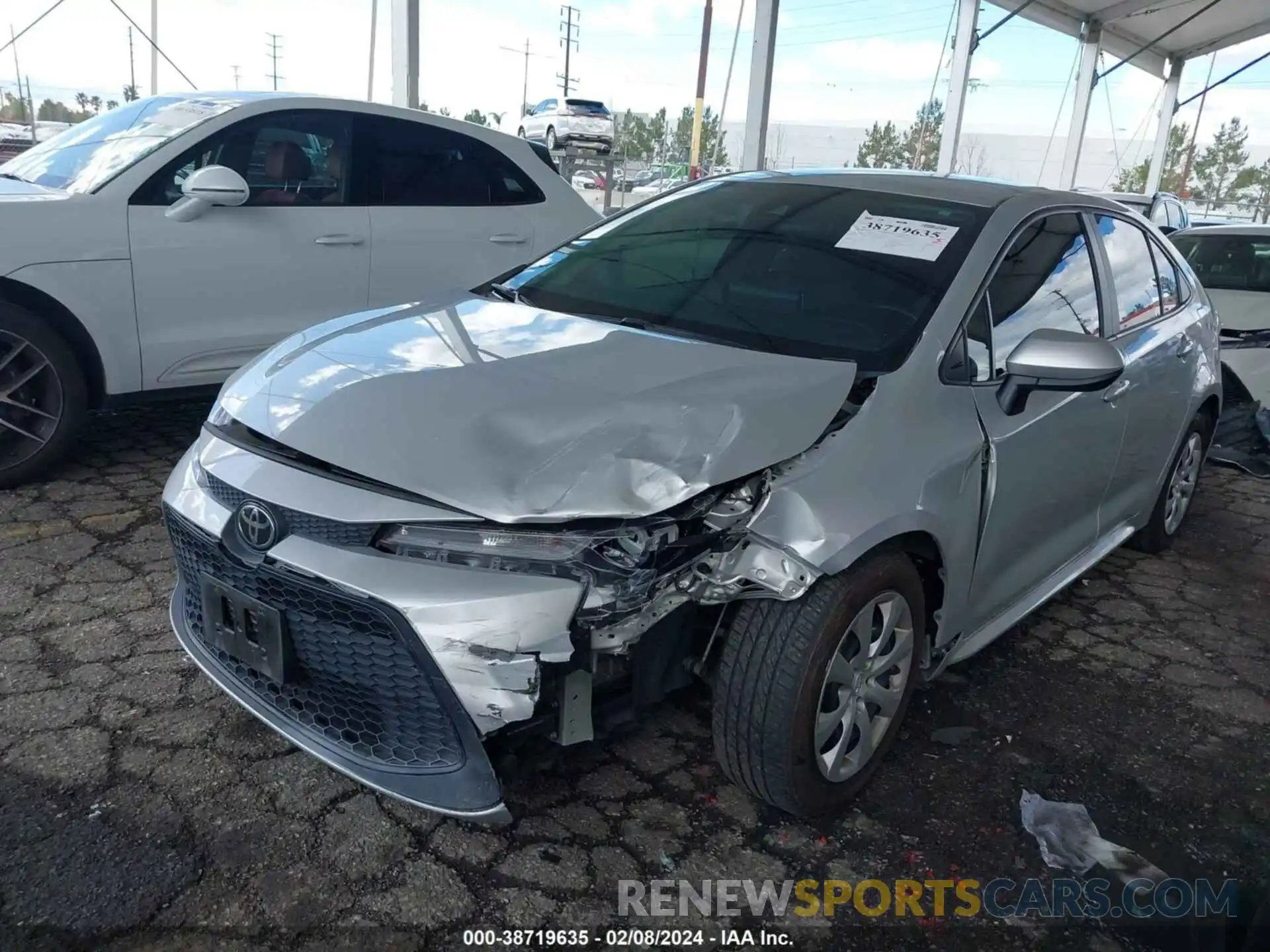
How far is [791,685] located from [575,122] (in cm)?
2320

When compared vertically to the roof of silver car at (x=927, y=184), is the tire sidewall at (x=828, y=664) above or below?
below

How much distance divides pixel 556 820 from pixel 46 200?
3.26 meters

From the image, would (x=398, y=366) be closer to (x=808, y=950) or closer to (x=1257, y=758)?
(x=808, y=950)

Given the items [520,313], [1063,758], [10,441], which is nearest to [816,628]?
[1063,758]

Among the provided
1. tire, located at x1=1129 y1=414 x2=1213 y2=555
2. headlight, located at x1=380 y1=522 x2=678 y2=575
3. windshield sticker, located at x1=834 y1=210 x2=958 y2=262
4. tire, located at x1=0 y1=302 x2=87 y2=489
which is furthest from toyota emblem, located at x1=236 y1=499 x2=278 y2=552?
tire, located at x1=1129 y1=414 x2=1213 y2=555

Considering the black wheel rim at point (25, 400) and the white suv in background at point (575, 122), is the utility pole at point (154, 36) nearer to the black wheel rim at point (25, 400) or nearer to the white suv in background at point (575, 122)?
the white suv in background at point (575, 122)

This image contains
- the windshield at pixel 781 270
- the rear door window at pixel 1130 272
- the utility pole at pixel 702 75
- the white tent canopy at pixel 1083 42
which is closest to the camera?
the windshield at pixel 781 270

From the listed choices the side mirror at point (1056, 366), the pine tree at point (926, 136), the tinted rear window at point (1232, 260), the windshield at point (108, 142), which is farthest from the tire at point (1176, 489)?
the pine tree at point (926, 136)

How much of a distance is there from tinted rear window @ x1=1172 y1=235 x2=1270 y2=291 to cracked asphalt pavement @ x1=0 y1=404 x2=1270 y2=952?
409 cm

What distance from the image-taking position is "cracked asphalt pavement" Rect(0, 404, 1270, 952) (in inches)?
75.7

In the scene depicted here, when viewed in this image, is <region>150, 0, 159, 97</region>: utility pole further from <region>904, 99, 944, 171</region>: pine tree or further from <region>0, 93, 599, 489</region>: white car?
<region>904, 99, 944, 171</region>: pine tree

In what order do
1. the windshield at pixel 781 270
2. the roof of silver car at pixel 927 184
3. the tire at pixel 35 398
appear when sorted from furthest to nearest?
1. the tire at pixel 35 398
2. the roof of silver car at pixel 927 184
3. the windshield at pixel 781 270

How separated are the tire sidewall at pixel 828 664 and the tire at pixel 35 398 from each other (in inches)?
132

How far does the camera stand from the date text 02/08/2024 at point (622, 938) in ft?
6.14
